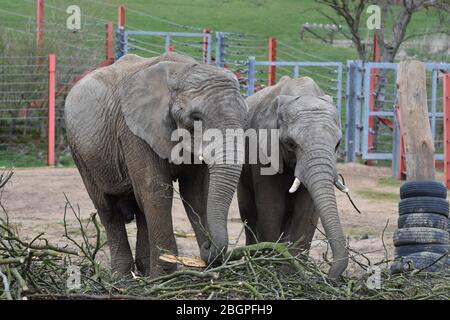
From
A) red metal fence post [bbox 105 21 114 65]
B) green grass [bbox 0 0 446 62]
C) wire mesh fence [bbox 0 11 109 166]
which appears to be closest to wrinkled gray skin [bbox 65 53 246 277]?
wire mesh fence [bbox 0 11 109 166]

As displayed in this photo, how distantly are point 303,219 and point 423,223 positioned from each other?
3.94ft

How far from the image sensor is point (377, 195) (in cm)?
1634

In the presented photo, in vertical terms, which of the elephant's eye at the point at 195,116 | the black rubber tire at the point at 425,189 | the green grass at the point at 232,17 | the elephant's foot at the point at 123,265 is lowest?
the elephant's foot at the point at 123,265

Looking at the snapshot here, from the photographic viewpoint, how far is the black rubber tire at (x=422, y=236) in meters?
9.70

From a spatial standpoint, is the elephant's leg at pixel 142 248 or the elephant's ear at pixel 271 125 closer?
the elephant's ear at pixel 271 125

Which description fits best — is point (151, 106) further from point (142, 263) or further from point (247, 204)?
point (142, 263)

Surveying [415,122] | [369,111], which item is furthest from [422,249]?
[369,111]

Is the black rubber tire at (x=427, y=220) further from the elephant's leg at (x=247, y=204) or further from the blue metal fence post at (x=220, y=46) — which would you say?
the blue metal fence post at (x=220, y=46)

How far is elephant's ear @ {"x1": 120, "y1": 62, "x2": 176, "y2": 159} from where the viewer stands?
880 cm

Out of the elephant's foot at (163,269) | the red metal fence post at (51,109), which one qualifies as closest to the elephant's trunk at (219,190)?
the elephant's foot at (163,269)

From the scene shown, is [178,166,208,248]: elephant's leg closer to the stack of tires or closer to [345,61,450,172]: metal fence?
the stack of tires

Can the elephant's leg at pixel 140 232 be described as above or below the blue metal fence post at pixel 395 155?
below
